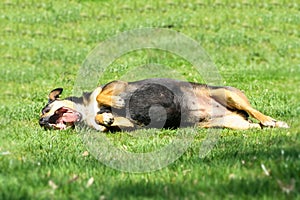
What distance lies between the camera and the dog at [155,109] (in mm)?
9406

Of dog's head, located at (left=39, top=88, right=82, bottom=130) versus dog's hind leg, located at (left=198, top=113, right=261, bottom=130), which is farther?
dog's head, located at (left=39, top=88, right=82, bottom=130)

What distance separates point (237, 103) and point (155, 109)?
48.4 inches

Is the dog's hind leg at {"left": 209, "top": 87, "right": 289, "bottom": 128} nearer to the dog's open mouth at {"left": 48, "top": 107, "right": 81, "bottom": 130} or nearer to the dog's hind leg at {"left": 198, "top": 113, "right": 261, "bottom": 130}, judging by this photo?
the dog's hind leg at {"left": 198, "top": 113, "right": 261, "bottom": 130}

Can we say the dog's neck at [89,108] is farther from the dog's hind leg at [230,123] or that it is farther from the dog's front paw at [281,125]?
the dog's front paw at [281,125]

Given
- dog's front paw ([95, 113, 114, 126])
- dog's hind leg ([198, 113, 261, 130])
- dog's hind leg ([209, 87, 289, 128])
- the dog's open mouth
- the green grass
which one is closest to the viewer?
the green grass

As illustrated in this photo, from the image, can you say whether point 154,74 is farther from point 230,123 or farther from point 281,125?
point 281,125

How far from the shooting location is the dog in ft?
30.9

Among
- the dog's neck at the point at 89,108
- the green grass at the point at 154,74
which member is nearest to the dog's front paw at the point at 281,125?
the green grass at the point at 154,74

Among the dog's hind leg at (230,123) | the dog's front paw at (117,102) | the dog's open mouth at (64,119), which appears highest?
the dog's front paw at (117,102)

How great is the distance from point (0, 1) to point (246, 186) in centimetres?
1992

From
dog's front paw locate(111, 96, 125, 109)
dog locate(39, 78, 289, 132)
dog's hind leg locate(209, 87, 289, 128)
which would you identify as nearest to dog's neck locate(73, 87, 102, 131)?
dog locate(39, 78, 289, 132)

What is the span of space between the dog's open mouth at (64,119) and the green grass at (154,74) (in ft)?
1.15

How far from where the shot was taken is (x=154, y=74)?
13555 mm

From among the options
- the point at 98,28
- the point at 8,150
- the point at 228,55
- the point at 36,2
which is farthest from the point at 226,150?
the point at 36,2
